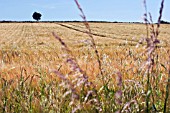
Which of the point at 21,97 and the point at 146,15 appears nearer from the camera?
the point at 146,15

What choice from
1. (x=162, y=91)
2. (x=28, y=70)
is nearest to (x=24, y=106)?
(x=162, y=91)

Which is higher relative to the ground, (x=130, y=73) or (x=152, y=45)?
(x=152, y=45)

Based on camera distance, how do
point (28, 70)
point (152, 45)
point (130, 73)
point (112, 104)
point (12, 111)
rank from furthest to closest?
point (28, 70), point (130, 73), point (12, 111), point (112, 104), point (152, 45)

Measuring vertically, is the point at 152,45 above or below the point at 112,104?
above

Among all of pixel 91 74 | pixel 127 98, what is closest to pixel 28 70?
pixel 91 74

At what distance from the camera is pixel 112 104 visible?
179cm

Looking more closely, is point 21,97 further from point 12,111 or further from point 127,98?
point 127,98

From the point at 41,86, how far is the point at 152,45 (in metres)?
1.56

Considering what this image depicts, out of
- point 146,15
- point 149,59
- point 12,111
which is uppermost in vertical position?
point 146,15

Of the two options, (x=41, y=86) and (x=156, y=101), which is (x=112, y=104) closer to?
(x=156, y=101)

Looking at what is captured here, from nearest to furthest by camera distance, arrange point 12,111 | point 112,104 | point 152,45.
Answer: point 152,45 < point 112,104 < point 12,111

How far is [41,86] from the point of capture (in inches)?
94.1

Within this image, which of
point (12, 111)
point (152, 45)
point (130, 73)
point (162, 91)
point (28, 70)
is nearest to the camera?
point (152, 45)

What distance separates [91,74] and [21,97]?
86 centimetres
